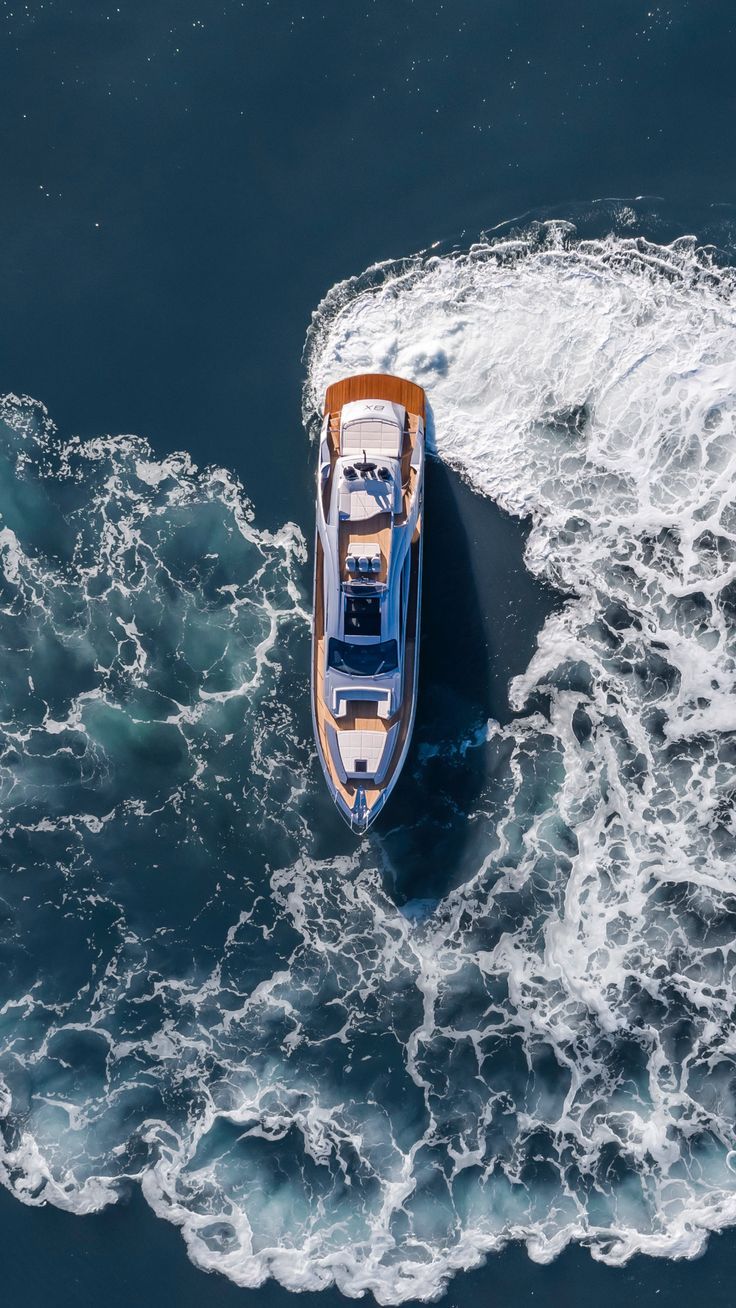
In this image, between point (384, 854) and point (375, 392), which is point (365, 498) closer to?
point (375, 392)

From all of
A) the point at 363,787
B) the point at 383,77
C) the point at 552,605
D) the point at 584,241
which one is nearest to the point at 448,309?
the point at 584,241

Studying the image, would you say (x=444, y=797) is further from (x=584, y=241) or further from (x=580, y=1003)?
(x=584, y=241)

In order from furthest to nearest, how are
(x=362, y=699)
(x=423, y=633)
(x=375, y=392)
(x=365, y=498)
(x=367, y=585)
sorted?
(x=423, y=633) → (x=375, y=392) → (x=362, y=699) → (x=365, y=498) → (x=367, y=585)

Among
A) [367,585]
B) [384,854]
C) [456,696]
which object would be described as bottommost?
[384,854]

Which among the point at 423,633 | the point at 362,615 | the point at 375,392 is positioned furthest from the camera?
the point at 423,633

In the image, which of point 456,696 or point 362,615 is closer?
point 362,615

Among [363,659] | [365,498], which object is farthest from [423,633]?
[365,498]

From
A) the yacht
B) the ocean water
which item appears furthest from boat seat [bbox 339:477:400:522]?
the ocean water
